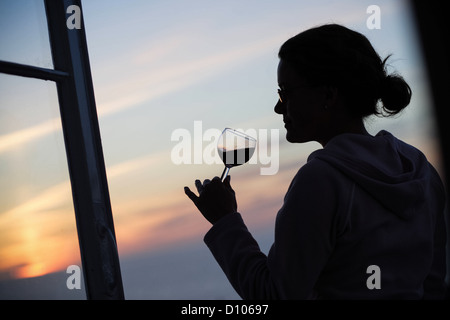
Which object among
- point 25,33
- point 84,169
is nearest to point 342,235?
point 84,169

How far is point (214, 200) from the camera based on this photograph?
1.19 meters

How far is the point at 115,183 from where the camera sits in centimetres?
163

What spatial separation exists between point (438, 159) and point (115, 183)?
121cm

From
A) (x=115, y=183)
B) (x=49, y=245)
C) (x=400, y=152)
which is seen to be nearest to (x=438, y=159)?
(x=400, y=152)

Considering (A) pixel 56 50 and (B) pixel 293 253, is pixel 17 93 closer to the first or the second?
(A) pixel 56 50

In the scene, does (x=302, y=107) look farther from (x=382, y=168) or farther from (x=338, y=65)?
(x=382, y=168)

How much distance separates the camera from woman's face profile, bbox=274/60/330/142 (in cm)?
118

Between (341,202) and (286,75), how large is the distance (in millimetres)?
385

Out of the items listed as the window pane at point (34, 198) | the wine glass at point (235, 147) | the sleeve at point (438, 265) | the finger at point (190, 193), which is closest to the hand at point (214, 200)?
the finger at point (190, 193)

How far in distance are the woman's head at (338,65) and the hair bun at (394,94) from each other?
29 mm

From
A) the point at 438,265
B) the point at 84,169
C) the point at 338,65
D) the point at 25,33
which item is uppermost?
the point at 25,33

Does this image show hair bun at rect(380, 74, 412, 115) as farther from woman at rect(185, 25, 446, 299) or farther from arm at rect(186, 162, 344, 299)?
arm at rect(186, 162, 344, 299)

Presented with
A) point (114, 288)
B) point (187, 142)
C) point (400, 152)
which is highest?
point (187, 142)

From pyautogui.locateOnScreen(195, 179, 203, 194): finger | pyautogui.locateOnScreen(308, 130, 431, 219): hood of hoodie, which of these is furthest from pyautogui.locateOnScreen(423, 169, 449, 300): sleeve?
pyautogui.locateOnScreen(195, 179, 203, 194): finger
